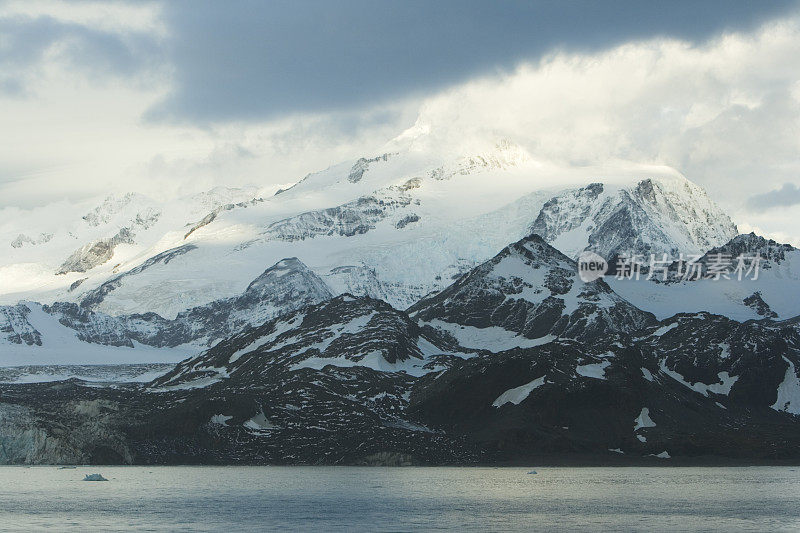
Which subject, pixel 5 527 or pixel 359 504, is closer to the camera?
pixel 5 527

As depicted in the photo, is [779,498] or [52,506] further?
[779,498]

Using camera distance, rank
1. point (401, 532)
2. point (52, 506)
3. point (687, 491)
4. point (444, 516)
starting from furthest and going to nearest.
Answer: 1. point (687, 491)
2. point (52, 506)
3. point (444, 516)
4. point (401, 532)

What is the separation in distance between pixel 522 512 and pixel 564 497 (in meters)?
25.0

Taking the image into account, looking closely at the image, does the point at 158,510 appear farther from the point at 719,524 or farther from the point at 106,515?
the point at 719,524

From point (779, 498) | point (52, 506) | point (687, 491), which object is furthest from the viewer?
point (687, 491)

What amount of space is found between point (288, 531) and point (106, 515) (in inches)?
1160

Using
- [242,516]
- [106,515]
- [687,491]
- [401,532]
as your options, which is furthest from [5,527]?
[687,491]

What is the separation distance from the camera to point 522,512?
163250 mm

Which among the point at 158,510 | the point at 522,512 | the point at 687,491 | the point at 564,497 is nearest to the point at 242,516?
the point at 158,510

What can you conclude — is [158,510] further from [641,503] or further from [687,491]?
[687,491]

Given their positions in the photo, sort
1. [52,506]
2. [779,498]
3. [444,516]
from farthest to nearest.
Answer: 1. [779,498]
2. [52,506]
3. [444,516]

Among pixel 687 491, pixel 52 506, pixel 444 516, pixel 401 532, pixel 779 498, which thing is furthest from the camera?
pixel 687 491

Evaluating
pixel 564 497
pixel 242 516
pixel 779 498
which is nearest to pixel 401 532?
pixel 242 516

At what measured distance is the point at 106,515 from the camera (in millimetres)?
160750
